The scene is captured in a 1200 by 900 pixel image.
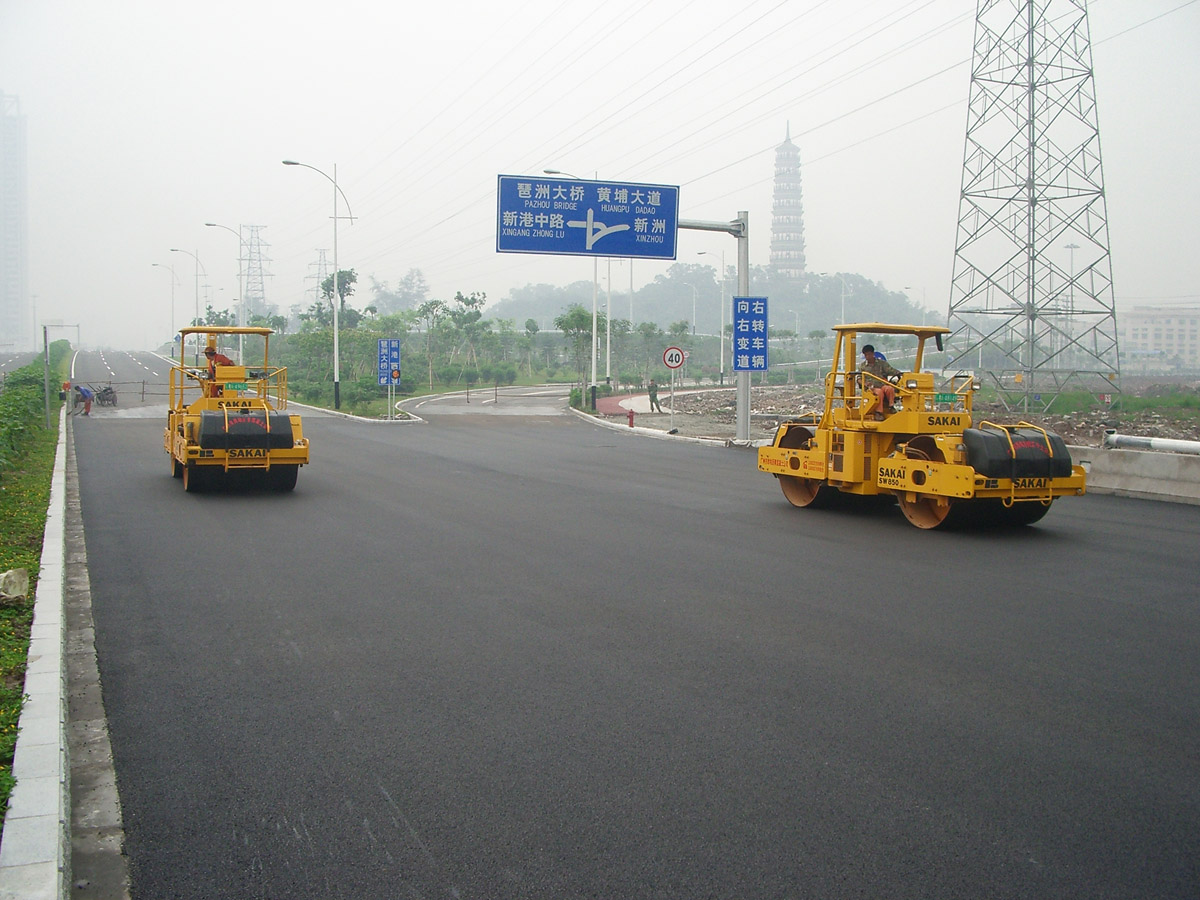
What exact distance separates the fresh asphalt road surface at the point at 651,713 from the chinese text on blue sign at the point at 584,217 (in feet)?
45.7

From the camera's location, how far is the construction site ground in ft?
92.0

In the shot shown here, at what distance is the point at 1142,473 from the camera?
566 inches

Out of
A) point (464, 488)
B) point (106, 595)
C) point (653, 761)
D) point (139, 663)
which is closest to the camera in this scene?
point (653, 761)

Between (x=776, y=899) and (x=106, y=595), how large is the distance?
627 centimetres

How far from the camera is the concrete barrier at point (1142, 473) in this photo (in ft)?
45.2

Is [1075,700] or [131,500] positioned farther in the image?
[131,500]

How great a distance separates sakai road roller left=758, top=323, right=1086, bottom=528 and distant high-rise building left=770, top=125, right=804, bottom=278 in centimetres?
15230

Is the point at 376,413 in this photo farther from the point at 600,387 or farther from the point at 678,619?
the point at 678,619

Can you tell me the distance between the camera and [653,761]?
14.6 feet

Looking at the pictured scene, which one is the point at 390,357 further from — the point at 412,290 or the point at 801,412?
the point at 412,290

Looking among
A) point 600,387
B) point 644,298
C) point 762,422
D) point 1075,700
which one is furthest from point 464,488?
point 644,298

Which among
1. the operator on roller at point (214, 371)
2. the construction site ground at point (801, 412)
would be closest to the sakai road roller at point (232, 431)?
the operator on roller at point (214, 371)

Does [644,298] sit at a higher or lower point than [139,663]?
higher

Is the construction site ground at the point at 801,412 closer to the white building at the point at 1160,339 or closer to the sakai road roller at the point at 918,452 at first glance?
the sakai road roller at the point at 918,452
